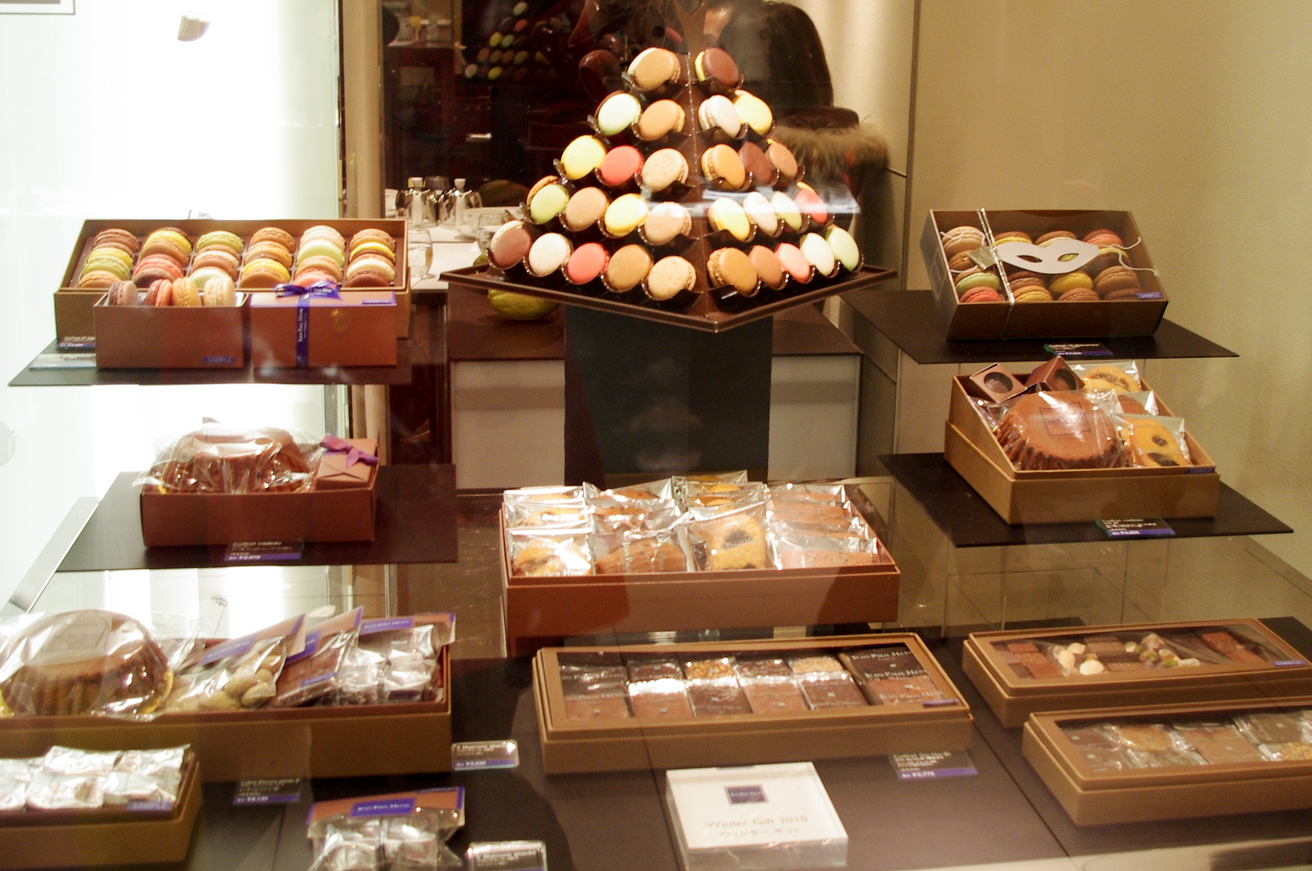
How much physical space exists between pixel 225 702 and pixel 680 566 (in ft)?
2.08

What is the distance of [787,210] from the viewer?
1770 mm

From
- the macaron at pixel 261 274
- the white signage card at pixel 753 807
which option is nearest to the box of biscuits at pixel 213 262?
the macaron at pixel 261 274

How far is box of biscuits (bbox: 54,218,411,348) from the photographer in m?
1.64

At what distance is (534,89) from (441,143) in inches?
8.2

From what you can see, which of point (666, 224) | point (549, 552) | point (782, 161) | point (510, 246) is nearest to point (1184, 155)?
point (782, 161)

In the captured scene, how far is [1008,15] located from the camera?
194 centimetres

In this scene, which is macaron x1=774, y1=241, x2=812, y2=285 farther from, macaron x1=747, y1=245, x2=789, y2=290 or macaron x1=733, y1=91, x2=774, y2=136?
macaron x1=733, y1=91, x2=774, y2=136

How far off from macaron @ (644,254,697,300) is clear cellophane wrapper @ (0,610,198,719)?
0.83 metres

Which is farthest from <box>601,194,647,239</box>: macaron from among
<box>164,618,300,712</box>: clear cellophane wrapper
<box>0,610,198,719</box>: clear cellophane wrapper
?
<box>0,610,198,719</box>: clear cellophane wrapper

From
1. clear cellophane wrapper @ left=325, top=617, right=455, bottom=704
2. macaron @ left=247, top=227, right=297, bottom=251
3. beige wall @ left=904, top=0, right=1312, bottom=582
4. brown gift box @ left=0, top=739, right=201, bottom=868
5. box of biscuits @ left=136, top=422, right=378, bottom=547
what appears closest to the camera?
brown gift box @ left=0, top=739, right=201, bottom=868

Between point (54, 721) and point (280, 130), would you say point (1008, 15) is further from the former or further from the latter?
point (54, 721)

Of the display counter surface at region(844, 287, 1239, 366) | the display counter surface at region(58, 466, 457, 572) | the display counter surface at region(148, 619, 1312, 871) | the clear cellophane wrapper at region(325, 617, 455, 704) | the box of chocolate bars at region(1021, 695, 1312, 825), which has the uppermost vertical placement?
the display counter surface at region(844, 287, 1239, 366)

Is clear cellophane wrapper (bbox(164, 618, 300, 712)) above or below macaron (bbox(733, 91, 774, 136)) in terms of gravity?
below

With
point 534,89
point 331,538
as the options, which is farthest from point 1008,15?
point 331,538
